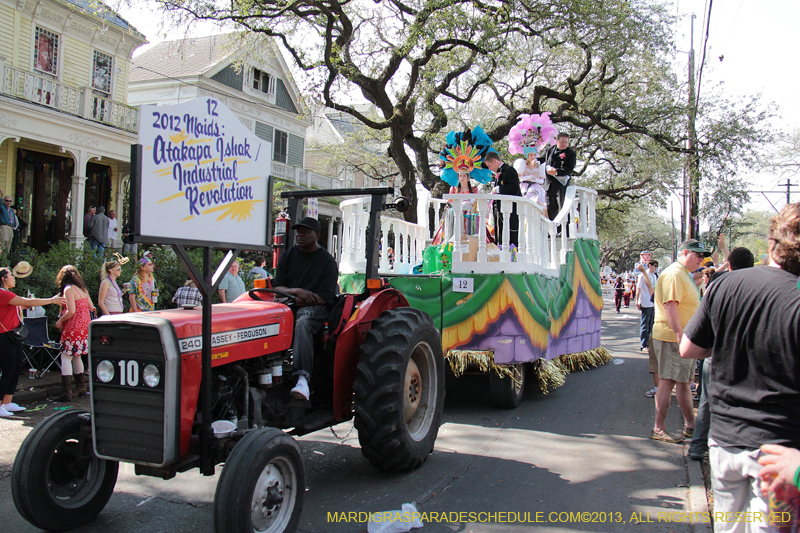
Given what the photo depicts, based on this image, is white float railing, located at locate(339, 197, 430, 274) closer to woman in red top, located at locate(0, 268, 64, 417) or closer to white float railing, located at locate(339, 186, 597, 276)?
white float railing, located at locate(339, 186, 597, 276)

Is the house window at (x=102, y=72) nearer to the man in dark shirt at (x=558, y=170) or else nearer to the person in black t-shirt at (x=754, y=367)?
the man in dark shirt at (x=558, y=170)

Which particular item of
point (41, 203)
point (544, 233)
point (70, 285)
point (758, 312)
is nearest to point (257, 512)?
point (758, 312)

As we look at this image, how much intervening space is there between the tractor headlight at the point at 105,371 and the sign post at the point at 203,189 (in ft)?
1.81

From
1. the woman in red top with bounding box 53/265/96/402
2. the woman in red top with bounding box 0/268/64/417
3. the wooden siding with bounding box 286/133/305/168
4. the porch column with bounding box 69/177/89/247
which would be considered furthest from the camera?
the wooden siding with bounding box 286/133/305/168

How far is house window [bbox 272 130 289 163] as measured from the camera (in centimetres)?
2603

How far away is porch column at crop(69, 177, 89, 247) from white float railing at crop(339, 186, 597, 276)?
1011 centimetres

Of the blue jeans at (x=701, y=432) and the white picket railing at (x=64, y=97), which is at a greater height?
the white picket railing at (x=64, y=97)

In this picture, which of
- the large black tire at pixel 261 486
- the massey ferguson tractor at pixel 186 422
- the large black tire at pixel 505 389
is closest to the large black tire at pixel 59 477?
the massey ferguson tractor at pixel 186 422

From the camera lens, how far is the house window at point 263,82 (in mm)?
25094

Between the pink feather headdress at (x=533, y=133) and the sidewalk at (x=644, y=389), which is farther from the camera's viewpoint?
the pink feather headdress at (x=533, y=133)

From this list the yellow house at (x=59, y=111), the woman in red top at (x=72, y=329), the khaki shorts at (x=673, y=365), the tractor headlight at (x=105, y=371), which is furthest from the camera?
the yellow house at (x=59, y=111)

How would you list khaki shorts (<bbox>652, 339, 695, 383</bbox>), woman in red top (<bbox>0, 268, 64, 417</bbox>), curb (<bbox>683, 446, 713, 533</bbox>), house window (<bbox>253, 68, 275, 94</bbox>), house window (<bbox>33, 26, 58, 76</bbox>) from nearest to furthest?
1. curb (<bbox>683, 446, 713, 533</bbox>)
2. khaki shorts (<bbox>652, 339, 695, 383</bbox>)
3. woman in red top (<bbox>0, 268, 64, 417</bbox>)
4. house window (<bbox>33, 26, 58, 76</bbox>)
5. house window (<bbox>253, 68, 275, 94</bbox>)

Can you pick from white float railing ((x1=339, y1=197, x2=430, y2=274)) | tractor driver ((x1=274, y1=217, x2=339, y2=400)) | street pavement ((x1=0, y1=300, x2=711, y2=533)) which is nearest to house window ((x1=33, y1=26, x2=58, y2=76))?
white float railing ((x1=339, y1=197, x2=430, y2=274))

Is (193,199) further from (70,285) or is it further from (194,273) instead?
(70,285)
